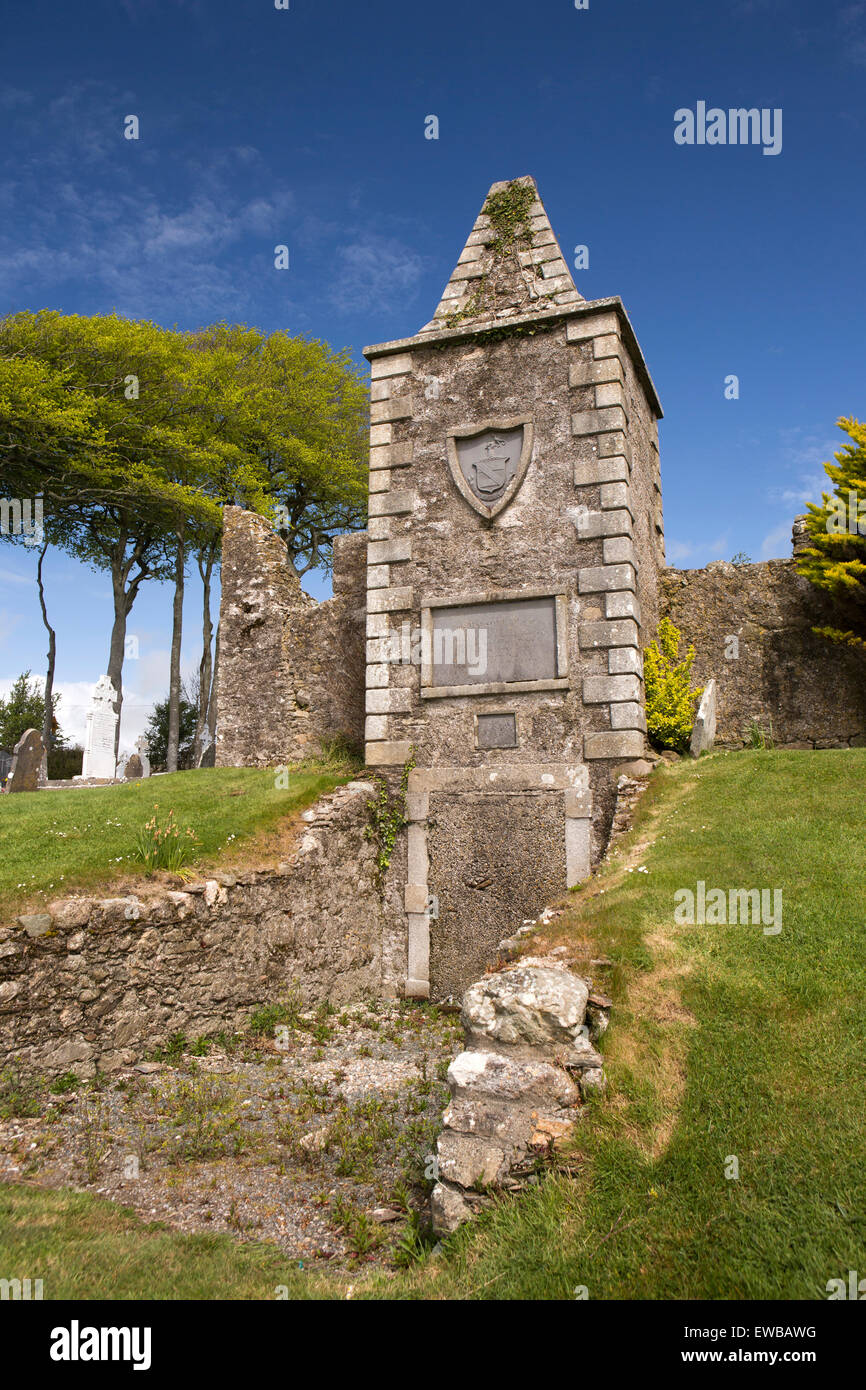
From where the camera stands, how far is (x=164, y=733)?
34.1 meters

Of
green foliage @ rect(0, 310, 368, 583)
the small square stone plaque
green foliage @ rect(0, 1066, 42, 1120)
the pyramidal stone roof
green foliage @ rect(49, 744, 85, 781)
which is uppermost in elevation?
green foliage @ rect(0, 310, 368, 583)

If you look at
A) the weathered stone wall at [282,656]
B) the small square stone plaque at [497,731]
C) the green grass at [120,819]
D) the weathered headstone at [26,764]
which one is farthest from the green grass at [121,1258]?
the weathered headstone at [26,764]

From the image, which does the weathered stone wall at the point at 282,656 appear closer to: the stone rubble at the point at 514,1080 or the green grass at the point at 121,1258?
the stone rubble at the point at 514,1080

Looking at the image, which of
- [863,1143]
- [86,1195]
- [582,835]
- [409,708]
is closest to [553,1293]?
[863,1143]

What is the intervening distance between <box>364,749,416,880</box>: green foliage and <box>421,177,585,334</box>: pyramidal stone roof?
617 centimetres

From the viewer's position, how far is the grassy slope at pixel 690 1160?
4004mm

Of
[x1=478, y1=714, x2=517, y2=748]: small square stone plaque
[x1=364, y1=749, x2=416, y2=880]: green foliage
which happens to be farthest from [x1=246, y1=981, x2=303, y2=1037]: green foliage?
[x1=478, y1=714, x2=517, y2=748]: small square stone plaque

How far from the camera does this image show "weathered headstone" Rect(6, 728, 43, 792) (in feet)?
55.9

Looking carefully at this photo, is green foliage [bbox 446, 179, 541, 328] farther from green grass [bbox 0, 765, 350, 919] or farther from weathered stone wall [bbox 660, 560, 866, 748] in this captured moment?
green grass [bbox 0, 765, 350, 919]

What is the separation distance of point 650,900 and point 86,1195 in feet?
15.1

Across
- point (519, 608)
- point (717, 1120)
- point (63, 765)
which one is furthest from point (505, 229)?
point (63, 765)

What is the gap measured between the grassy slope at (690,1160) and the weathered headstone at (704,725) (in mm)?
3957

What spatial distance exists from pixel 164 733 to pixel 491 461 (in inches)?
1029
